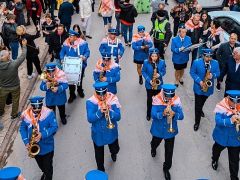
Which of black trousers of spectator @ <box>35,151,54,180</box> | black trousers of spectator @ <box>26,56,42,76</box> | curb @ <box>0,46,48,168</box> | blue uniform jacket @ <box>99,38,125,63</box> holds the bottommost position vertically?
curb @ <box>0,46,48,168</box>

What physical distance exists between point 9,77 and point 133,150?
3.25 m

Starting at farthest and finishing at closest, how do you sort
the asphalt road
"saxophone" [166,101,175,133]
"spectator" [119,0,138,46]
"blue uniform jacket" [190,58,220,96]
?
"spectator" [119,0,138,46], "blue uniform jacket" [190,58,220,96], the asphalt road, "saxophone" [166,101,175,133]

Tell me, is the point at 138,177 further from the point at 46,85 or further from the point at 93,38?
the point at 93,38

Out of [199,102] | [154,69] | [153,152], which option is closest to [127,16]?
[154,69]

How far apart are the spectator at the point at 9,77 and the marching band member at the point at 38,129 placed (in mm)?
2592

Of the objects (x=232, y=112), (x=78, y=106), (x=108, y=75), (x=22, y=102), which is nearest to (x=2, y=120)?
(x=22, y=102)

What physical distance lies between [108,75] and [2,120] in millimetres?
2856

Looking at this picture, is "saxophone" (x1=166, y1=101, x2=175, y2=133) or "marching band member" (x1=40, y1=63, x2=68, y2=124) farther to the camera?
"marching band member" (x1=40, y1=63, x2=68, y2=124)

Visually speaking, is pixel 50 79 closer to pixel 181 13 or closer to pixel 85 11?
pixel 85 11

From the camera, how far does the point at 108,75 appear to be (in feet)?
30.2

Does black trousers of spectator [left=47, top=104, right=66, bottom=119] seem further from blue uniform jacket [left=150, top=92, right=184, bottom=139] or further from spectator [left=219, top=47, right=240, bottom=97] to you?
spectator [left=219, top=47, right=240, bottom=97]

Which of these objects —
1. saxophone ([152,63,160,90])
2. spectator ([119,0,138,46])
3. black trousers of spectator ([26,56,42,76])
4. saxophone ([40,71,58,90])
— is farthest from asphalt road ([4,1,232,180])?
spectator ([119,0,138,46])

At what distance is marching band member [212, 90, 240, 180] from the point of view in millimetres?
6805

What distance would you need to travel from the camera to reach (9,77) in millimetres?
9266
